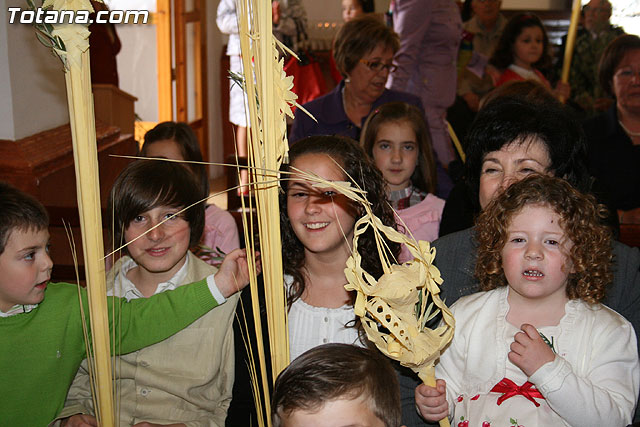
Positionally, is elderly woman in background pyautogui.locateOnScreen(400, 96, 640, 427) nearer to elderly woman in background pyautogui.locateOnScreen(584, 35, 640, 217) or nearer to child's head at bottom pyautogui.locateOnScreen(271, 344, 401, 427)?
child's head at bottom pyautogui.locateOnScreen(271, 344, 401, 427)

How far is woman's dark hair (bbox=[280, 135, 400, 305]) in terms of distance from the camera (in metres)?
1.83

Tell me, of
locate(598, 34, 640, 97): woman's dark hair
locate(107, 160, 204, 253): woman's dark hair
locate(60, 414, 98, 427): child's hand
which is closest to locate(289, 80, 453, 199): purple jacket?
locate(598, 34, 640, 97): woman's dark hair

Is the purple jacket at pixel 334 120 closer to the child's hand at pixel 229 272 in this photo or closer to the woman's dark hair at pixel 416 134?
the woman's dark hair at pixel 416 134

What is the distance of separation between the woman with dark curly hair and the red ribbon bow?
0.38m

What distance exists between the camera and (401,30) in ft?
12.9

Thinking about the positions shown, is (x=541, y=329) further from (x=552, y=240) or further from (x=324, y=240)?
(x=324, y=240)

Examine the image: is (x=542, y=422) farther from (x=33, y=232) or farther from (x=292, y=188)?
(x=33, y=232)

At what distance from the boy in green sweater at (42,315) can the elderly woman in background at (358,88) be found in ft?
5.93

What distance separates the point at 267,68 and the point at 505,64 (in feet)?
12.9

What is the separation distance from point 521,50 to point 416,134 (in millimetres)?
1960

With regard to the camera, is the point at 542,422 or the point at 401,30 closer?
the point at 542,422

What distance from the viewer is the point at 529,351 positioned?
1359 millimetres

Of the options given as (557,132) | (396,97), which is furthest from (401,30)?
(557,132)

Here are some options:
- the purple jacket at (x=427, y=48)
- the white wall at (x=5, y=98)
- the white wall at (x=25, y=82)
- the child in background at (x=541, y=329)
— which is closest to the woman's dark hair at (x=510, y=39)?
the purple jacket at (x=427, y=48)
